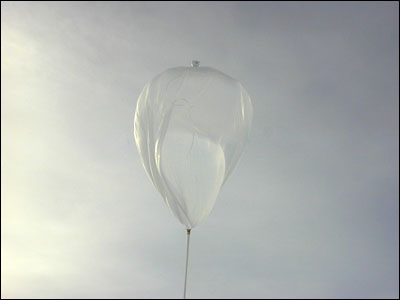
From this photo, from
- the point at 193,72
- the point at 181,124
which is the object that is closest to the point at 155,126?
the point at 181,124

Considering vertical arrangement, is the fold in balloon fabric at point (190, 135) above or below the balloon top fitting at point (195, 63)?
below

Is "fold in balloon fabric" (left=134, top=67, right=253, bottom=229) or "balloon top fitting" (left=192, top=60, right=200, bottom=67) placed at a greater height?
"balloon top fitting" (left=192, top=60, right=200, bottom=67)

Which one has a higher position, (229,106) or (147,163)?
(229,106)

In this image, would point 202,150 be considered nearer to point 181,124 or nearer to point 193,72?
point 181,124

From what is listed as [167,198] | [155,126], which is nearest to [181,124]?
[155,126]

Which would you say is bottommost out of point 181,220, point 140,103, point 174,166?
point 181,220

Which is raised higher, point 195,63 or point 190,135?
point 195,63

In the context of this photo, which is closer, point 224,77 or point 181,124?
point 181,124
